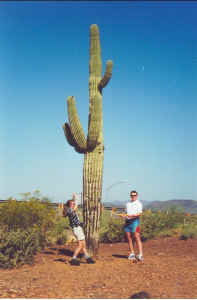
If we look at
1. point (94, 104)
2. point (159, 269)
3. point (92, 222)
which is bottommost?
point (159, 269)

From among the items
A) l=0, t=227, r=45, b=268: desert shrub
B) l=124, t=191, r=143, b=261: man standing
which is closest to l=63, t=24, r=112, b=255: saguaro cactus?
l=124, t=191, r=143, b=261: man standing

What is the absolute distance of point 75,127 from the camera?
30.5 feet

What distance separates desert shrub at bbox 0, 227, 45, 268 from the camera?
733cm

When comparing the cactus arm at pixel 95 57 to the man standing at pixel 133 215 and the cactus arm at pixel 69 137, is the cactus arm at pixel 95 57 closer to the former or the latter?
the cactus arm at pixel 69 137

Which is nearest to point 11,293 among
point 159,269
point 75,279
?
point 75,279

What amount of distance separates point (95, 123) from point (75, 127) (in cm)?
66

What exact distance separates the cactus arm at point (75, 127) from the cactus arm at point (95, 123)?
235mm

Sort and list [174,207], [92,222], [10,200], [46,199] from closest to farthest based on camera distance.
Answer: [92,222] < [10,200] < [46,199] < [174,207]

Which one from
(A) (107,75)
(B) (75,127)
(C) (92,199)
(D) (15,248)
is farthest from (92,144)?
(D) (15,248)

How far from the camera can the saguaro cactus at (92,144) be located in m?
8.78

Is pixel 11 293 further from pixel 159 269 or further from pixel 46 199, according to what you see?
pixel 46 199

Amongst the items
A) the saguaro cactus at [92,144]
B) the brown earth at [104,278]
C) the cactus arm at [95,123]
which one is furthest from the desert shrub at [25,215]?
the cactus arm at [95,123]

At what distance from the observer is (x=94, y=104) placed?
908 centimetres

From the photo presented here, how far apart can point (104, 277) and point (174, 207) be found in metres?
9.45
